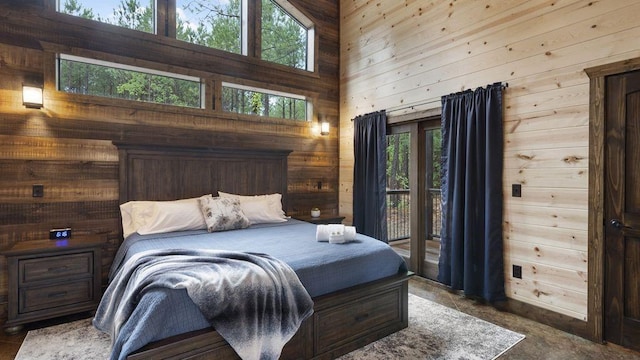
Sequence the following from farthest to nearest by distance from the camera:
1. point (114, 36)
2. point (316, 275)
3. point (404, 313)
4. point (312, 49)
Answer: point (312, 49) < point (114, 36) < point (404, 313) < point (316, 275)

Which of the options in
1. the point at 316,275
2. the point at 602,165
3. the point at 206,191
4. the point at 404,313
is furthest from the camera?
the point at 206,191

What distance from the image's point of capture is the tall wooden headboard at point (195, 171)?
3553mm

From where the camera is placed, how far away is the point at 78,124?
130 inches

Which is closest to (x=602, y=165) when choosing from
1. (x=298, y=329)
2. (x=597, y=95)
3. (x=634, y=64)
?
(x=597, y=95)

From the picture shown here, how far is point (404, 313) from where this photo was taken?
2.79m

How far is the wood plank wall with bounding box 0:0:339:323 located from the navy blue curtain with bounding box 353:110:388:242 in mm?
1479

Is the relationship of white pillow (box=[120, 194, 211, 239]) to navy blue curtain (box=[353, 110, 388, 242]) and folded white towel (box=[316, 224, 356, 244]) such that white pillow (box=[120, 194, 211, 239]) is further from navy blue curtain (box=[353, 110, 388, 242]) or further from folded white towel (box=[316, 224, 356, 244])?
navy blue curtain (box=[353, 110, 388, 242])

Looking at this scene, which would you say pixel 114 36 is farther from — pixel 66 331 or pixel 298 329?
pixel 298 329

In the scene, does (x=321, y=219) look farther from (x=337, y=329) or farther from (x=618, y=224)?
(x=618, y=224)

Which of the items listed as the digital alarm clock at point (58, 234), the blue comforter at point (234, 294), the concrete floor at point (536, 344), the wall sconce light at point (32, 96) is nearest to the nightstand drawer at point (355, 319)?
the blue comforter at point (234, 294)

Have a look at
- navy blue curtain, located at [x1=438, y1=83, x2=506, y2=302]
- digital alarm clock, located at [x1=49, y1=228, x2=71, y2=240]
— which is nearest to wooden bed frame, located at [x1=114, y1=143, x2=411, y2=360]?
digital alarm clock, located at [x1=49, y1=228, x2=71, y2=240]

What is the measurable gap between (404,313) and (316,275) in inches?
39.7

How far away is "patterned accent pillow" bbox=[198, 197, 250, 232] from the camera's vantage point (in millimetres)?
3395

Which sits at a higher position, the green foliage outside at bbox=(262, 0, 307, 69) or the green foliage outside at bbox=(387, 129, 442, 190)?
the green foliage outside at bbox=(262, 0, 307, 69)
